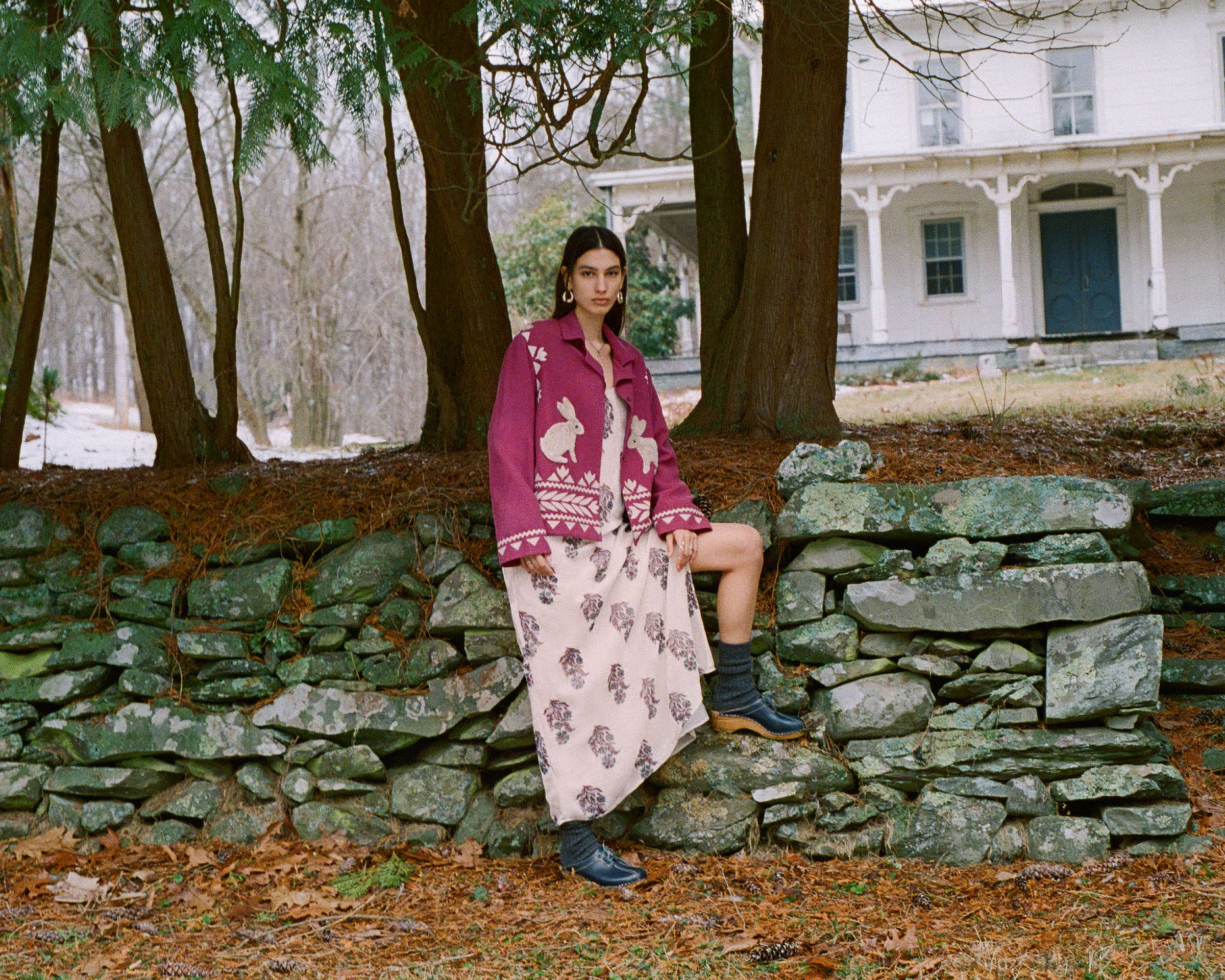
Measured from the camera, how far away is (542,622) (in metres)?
3.55

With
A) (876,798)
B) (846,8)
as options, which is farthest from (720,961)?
(846,8)

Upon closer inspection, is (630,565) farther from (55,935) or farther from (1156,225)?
(1156,225)

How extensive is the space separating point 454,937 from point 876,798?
4.62 feet

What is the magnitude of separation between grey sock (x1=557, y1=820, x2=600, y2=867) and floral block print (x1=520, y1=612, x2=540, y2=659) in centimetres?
53

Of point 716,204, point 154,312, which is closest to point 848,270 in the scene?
point 716,204

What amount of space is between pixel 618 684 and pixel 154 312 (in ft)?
11.4

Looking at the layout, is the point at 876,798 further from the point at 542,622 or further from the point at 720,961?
the point at 542,622

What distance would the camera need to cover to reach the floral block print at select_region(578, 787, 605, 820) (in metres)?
3.51

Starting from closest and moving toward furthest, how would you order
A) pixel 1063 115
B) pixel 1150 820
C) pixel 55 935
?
1. pixel 55 935
2. pixel 1150 820
3. pixel 1063 115

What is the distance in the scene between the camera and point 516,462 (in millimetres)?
3543

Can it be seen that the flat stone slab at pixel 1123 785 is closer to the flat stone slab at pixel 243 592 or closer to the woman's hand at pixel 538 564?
the woman's hand at pixel 538 564

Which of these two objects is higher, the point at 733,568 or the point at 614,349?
the point at 614,349

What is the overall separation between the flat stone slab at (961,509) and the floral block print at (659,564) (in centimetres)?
51

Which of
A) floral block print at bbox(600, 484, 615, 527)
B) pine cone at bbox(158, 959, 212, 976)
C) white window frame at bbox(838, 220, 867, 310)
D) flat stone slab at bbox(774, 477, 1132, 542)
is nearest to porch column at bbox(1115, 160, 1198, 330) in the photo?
white window frame at bbox(838, 220, 867, 310)
